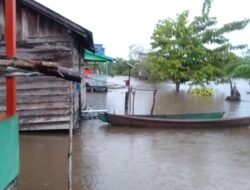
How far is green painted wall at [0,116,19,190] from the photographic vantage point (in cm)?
562

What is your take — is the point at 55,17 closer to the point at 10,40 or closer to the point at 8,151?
the point at 10,40

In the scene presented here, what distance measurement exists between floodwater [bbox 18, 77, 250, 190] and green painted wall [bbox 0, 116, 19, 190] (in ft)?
5.74

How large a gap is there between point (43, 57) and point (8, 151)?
6.93m

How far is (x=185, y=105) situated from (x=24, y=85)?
1376cm

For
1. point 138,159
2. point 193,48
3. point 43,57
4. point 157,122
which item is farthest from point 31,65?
point 193,48

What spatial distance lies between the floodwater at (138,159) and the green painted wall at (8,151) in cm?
175

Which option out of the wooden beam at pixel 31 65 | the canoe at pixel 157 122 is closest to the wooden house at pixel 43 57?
the canoe at pixel 157 122

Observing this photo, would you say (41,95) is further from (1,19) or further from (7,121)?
(7,121)

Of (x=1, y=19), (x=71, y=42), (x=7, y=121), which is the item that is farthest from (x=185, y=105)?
(x=7, y=121)

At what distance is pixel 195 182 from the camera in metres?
8.41

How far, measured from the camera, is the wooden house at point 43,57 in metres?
12.0

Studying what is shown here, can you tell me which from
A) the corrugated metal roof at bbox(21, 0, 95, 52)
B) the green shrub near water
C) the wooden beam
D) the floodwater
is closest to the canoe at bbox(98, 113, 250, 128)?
the floodwater

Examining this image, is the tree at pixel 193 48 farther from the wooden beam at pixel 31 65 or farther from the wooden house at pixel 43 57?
the wooden beam at pixel 31 65

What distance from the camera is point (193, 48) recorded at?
105 feet
